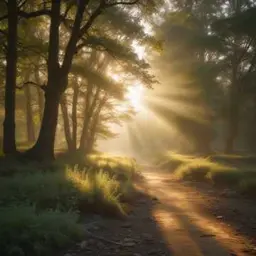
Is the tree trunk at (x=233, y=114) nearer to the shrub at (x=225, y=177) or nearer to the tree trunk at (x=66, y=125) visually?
the shrub at (x=225, y=177)

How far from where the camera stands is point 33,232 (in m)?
5.98

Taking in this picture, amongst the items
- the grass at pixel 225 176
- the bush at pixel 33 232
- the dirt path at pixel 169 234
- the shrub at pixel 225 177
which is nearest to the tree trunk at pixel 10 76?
the dirt path at pixel 169 234

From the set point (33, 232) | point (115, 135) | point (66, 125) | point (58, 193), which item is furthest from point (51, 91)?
point (115, 135)

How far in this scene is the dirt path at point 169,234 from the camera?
6.61 metres

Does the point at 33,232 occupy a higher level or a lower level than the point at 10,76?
lower

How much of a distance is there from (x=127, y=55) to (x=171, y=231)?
10.3m

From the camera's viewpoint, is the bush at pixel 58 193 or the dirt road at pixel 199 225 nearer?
the dirt road at pixel 199 225

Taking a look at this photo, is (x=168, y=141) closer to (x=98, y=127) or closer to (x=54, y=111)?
(x=98, y=127)

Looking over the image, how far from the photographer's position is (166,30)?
38375mm

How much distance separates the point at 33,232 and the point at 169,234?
120 inches

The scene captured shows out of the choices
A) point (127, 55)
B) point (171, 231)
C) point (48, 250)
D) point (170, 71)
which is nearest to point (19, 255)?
point (48, 250)

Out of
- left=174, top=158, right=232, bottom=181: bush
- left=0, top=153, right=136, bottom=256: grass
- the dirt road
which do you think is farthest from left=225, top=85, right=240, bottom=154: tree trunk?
left=0, top=153, right=136, bottom=256: grass

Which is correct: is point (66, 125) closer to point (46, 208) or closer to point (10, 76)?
point (10, 76)

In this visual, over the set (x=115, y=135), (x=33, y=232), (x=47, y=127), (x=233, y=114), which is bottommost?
(x=33, y=232)
